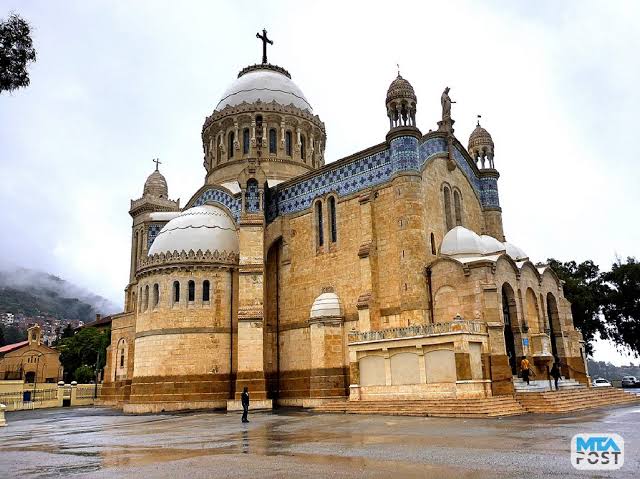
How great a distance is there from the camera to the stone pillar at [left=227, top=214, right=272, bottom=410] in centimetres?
2772

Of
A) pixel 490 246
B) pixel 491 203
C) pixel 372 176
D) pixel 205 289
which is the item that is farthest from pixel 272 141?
pixel 490 246

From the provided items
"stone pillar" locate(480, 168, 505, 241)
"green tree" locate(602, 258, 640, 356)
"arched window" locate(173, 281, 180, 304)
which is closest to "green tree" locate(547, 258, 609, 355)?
"green tree" locate(602, 258, 640, 356)

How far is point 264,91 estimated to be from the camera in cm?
3750

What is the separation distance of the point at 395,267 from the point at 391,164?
16.3ft

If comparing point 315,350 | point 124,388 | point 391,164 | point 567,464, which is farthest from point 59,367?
point 567,464

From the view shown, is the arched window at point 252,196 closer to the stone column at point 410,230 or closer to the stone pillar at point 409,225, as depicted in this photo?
the stone pillar at point 409,225

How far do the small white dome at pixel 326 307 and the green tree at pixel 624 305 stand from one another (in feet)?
86.3

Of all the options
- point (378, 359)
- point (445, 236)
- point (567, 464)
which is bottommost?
point (567, 464)

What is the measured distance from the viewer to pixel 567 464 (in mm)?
8562

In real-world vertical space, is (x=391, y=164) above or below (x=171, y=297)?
above

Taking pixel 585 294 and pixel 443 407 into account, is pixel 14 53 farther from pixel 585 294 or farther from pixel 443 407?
pixel 585 294

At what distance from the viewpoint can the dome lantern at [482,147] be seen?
33.2m

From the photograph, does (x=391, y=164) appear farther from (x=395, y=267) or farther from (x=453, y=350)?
(x=453, y=350)

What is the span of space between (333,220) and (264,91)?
42.0ft
